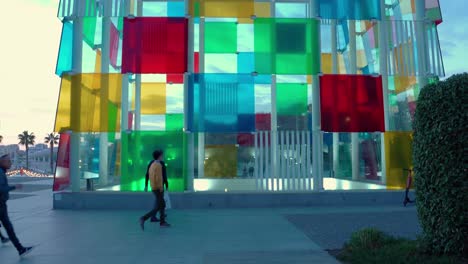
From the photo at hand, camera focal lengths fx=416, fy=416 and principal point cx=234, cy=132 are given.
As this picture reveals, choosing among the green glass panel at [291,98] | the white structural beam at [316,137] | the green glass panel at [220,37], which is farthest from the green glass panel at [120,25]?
the white structural beam at [316,137]

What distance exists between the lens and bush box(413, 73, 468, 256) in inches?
223

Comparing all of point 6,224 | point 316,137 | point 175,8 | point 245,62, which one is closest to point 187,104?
point 245,62

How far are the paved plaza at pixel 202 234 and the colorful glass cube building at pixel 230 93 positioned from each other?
1586 millimetres

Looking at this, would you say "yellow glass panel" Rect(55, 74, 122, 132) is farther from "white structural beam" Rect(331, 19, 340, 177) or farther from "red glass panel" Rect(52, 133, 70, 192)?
"white structural beam" Rect(331, 19, 340, 177)

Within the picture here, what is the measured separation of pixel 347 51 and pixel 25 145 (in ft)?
351

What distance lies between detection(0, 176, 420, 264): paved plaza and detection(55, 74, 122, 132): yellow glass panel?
2702mm

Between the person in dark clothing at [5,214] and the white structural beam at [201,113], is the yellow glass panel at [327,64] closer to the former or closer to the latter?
the white structural beam at [201,113]

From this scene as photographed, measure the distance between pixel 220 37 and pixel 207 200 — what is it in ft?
18.1

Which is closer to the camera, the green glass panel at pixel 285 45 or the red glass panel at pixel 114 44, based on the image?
the green glass panel at pixel 285 45

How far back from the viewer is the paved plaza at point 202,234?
6871 mm

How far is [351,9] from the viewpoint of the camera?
1386 centimetres

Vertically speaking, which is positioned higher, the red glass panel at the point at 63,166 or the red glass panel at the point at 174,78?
the red glass panel at the point at 174,78

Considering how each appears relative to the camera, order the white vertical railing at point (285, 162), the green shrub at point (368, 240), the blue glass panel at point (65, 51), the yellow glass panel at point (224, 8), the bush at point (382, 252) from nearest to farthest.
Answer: the bush at point (382, 252)
the green shrub at point (368, 240)
the white vertical railing at point (285, 162)
the blue glass panel at point (65, 51)
the yellow glass panel at point (224, 8)

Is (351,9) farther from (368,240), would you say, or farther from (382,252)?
(382,252)
